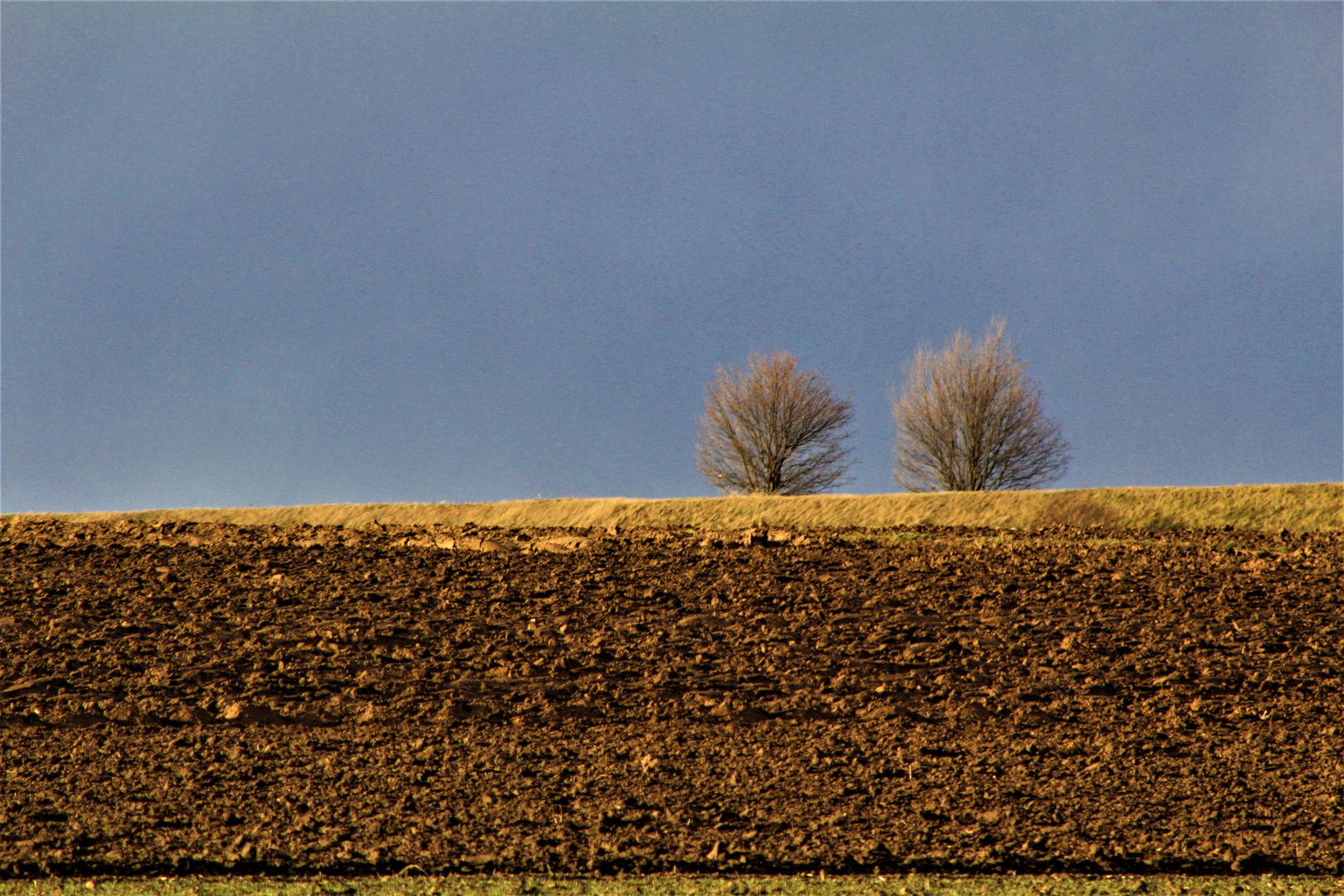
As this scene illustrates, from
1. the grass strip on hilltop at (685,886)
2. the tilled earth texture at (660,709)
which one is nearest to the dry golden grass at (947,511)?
the tilled earth texture at (660,709)

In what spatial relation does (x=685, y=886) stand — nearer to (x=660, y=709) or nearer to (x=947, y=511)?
(x=660, y=709)

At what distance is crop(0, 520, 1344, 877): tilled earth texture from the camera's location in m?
4.85

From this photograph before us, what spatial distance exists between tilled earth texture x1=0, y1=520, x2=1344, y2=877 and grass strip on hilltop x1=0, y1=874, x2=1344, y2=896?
0.53 feet

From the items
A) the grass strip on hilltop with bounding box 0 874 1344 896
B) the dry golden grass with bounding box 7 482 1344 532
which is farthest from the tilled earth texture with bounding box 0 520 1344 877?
the dry golden grass with bounding box 7 482 1344 532

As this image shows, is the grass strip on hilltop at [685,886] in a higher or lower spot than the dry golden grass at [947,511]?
lower

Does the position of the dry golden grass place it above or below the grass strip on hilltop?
above

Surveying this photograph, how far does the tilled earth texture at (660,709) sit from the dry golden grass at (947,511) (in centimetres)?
754

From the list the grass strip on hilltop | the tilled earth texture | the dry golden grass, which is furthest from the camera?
the dry golden grass

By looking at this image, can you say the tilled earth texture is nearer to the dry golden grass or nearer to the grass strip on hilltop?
the grass strip on hilltop

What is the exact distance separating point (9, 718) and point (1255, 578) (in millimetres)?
10066

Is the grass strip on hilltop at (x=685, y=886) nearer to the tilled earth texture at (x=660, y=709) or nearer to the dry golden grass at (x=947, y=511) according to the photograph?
the tilled earth texture at (x=660, y=709)

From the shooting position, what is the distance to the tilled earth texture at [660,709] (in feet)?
15.9

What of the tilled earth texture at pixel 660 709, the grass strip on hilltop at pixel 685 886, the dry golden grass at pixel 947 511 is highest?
the dry golden grass at pixel 947 511

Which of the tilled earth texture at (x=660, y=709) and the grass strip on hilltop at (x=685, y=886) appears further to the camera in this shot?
the tilled earth texture at (x=660, y=709)
